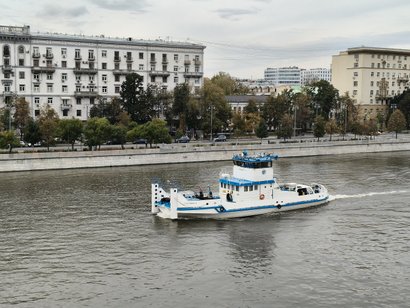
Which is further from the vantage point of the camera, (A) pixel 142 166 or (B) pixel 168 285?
(A) pixel 142 166

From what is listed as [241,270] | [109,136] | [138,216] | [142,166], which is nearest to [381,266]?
[241,270]

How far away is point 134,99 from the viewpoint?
83.1 m

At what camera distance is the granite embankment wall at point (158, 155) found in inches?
2237

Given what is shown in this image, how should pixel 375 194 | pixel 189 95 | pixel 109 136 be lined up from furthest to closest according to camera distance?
pixel 189 95
pixel 109 136
pixel 375 194

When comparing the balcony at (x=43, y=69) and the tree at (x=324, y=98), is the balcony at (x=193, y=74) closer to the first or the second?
the balcony at (x=43, y=69)

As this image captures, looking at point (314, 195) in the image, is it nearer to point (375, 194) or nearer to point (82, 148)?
point (375, 194)

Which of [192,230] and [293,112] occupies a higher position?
[293,112]

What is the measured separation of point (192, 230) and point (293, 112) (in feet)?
222

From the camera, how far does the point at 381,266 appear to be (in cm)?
2653

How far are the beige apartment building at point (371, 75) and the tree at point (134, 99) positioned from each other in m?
54.8

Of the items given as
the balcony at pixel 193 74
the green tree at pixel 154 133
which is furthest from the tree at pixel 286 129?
the green tree at pixel 154 133

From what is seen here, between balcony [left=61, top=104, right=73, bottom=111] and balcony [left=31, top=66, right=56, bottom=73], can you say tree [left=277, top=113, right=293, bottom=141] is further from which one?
balcony [left=31, top=66, right=56, bottom=73]

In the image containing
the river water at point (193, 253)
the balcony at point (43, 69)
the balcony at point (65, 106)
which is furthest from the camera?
the balcony at point (65, 106)

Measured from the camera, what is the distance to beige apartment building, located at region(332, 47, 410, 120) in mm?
121688
